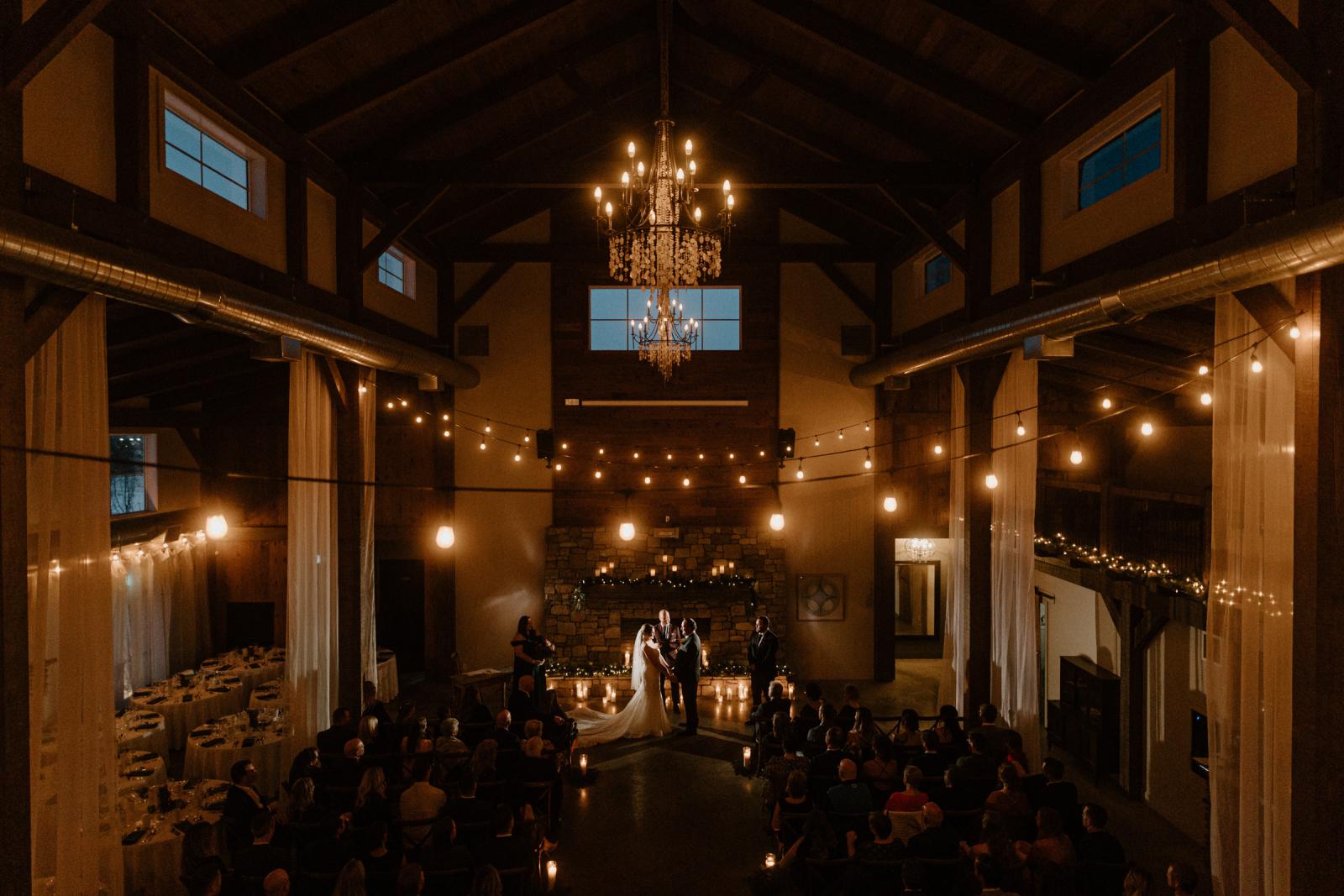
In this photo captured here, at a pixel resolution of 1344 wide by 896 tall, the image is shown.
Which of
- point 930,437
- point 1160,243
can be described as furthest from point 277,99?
point 930,437

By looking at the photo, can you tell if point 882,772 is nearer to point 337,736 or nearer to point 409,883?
point 409,883

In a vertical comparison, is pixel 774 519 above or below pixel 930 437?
below

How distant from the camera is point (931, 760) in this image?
723 cm

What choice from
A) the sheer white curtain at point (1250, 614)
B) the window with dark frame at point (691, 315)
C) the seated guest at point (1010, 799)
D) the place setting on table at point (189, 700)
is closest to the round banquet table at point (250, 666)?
the place setting on table at point (189, 700)

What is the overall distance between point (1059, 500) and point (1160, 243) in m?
5.87

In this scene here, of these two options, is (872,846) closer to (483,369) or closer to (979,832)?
(979,832)

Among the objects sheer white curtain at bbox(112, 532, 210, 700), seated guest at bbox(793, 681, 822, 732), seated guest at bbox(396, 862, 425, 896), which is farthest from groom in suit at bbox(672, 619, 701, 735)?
sheer white curtain at bbox(112, 532, 210, 700)

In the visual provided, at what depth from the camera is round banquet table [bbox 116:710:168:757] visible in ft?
28.1

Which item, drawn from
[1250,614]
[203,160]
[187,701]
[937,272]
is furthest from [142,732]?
[937,272]

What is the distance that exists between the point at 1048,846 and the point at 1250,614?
2.13 m

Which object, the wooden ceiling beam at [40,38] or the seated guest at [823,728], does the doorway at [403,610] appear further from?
the wooden ceiling beam at [40,38]

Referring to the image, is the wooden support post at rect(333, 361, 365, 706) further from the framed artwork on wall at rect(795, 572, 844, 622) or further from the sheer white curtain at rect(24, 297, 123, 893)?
the framed artwork on wall at rect(795, 572, 844, 622)

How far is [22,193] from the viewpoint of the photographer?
4.59 meters

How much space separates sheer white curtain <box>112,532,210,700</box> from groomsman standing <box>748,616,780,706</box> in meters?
8.50
